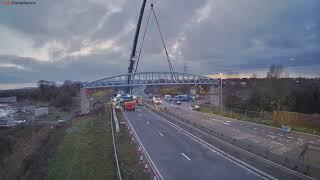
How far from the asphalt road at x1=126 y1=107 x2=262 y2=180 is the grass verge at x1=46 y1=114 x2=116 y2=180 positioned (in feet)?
11.5

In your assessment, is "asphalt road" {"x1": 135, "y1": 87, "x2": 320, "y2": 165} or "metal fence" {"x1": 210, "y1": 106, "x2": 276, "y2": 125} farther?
"metal fence" {"x1": 210, "y1": 106, "x2": 276, "y2": 125}

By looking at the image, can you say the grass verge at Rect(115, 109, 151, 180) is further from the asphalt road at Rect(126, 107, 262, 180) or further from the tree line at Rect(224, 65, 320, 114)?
the tree line at Rect(224, 65, 320, 114)

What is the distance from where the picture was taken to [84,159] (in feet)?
98.9

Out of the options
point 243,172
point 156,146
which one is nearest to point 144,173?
point 243,172

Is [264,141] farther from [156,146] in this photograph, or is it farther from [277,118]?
[277,118]

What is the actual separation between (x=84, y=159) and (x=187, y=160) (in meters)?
9.88

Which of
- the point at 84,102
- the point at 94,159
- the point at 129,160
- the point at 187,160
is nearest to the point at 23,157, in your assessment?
the point at 94,159

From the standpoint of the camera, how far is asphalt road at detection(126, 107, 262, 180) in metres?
20.5

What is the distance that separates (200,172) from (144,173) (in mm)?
3371

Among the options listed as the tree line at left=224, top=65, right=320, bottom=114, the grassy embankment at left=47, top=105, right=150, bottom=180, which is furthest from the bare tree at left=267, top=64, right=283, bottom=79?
the grassy embankment at left=47, top=105, right=150, bottom=180

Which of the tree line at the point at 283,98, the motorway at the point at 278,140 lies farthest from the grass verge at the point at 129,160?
the tree line at the point at 283,98

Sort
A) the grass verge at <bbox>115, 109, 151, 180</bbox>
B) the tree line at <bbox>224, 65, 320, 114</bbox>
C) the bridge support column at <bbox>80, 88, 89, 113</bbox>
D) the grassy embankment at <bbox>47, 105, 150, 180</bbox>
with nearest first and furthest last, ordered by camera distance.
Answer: the grass verge at <bbox>115, 109, 151, 180</bbox>
the grassy embankment at <bbox>47, 105, 150, 180</bbox>
the tree line at <bbox>224, 65, 320, 114</bbox>
the bridge support column at <bbox>80, 88, 89, 113</bbox>

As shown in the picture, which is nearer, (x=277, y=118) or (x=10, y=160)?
(x=10, y=160)

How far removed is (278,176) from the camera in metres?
19.0
